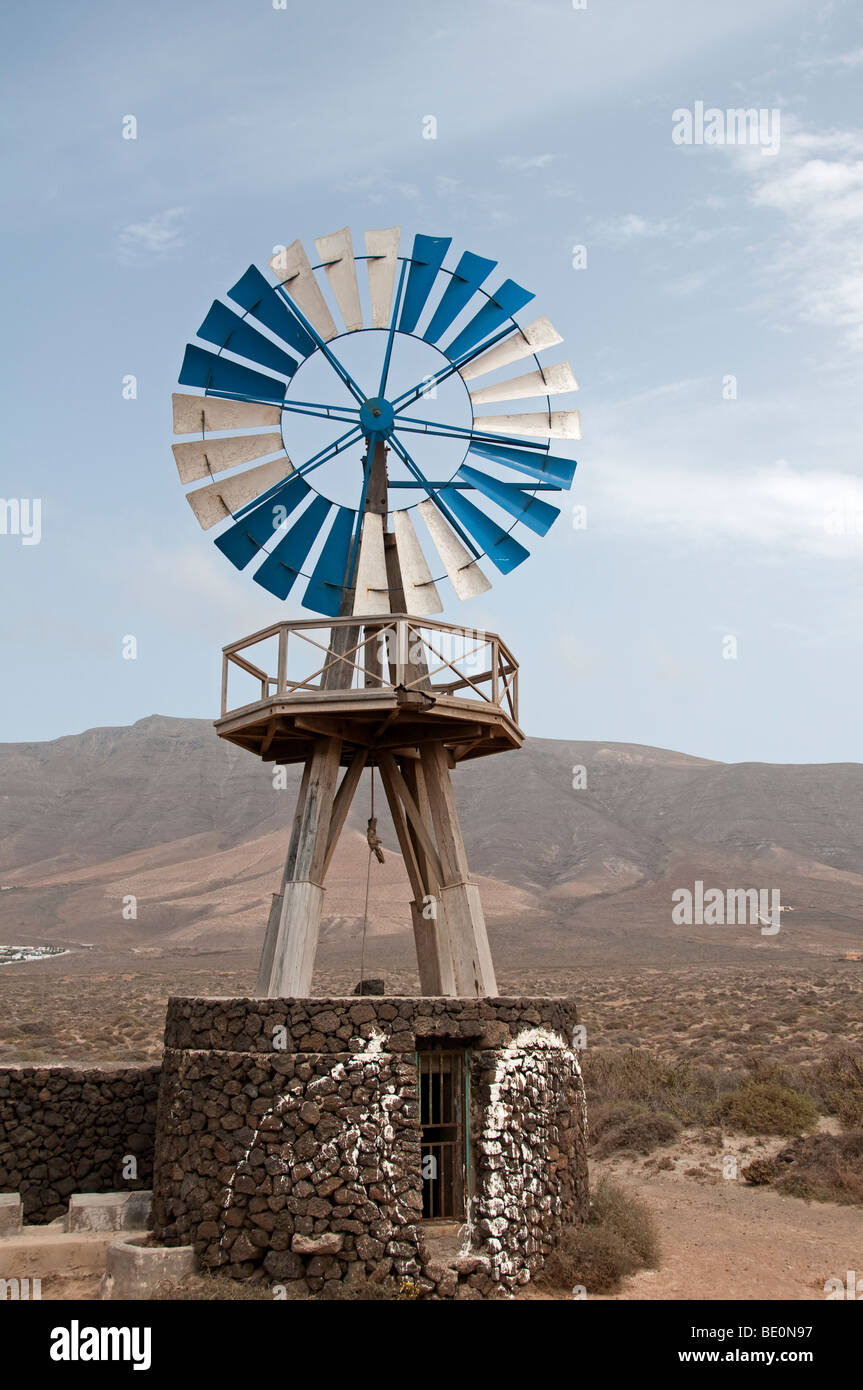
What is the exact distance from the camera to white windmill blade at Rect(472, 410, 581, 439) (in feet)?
44.2

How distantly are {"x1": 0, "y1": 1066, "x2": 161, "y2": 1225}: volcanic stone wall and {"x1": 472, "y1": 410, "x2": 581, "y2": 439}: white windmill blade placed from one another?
27.7 ft

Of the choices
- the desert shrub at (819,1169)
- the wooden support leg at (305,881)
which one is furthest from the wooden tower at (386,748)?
the desert shrub at (819,1169)

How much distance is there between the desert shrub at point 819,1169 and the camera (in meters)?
15.3

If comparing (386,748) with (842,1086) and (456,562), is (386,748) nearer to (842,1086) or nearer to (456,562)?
(456,562)

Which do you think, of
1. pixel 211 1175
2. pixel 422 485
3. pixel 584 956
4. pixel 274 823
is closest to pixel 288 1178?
pixel 211 1175

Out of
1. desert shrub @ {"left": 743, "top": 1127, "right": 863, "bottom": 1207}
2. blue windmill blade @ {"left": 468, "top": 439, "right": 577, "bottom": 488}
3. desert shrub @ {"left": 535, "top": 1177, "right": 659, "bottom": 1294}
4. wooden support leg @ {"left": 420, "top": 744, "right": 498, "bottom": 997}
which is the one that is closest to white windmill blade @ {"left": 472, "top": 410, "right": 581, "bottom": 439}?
blue windmill blade @ {"left": 468, "top": 439, "right": 577, "bottom": 488}

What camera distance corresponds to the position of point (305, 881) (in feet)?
40.2

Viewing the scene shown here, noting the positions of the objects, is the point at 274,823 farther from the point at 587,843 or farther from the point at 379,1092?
the point at 379,1092

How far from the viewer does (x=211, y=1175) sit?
1066 centimetres

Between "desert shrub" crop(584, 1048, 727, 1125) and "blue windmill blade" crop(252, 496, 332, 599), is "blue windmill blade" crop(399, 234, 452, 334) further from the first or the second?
"desert shrub" crop(584, 1048, 727, 1125)

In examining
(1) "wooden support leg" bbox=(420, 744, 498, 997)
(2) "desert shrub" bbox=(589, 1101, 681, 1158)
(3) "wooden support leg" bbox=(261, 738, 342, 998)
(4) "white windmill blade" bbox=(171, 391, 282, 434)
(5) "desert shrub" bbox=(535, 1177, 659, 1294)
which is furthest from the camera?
(2) "desert shrub" bbox=(589, 1101, 681, 1158)

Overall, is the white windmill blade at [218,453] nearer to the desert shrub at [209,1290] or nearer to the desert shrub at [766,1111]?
the desert shrub at [209,1290]

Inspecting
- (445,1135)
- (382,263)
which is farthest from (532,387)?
(445,1135)
